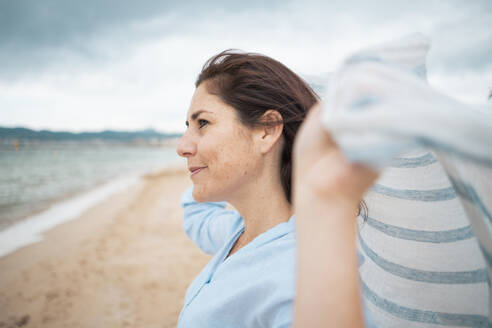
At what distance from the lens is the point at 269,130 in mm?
1422

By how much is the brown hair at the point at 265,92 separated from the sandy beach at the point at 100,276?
3121mm

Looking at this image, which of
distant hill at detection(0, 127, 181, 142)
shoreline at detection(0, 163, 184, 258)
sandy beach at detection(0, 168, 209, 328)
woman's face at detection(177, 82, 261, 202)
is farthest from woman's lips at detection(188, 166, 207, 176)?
distant hill at detection(0, 127, 181, 142)

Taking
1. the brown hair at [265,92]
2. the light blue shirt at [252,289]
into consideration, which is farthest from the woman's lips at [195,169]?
the light blue shirt at [252,289]

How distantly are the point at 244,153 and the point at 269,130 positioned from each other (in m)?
0.20

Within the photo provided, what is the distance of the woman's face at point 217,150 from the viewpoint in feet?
4.49

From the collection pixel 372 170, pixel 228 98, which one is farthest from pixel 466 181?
pixel 228 98

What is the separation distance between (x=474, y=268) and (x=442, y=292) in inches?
5.7

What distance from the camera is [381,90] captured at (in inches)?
18.1

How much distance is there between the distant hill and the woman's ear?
88.3 metres

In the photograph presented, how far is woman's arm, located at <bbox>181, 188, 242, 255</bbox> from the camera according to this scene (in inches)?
78.0

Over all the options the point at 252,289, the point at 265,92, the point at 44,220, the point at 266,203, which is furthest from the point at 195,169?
the point at 44,220

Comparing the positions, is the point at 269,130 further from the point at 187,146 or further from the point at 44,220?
the point at 44,220

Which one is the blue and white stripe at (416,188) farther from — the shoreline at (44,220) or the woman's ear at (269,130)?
the shoreline at (44,220)

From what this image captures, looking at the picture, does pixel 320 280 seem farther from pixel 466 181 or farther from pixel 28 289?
pixel 28 289
